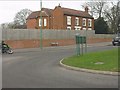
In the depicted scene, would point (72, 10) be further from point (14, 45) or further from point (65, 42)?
point (14, 45)

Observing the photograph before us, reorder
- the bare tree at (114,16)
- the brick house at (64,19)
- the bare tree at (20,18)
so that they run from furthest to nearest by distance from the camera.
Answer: the bare tree at (20,18) < the bare tree at (114,16) < the brick house at (64,19)

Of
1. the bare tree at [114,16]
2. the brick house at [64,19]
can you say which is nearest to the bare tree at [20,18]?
the brick house at [64,19]

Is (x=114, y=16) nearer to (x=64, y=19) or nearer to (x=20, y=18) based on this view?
(x=64, y=19)

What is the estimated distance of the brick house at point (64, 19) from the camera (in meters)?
71.6

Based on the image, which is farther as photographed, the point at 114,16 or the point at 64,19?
the point at 114,16

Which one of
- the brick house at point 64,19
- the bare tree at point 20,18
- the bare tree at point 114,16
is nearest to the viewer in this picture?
the brick house at point 64,19

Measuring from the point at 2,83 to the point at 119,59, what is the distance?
9.11 meters

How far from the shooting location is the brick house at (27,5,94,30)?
235 ft

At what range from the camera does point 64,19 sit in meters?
71.2

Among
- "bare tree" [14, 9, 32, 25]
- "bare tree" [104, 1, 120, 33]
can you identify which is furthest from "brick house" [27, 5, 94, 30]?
"bare tree" [14, 9, 32, 25]

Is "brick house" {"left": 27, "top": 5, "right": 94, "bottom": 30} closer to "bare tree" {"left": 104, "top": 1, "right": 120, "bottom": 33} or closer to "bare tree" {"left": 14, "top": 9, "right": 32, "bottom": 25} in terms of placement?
"bare tree" {"left": 104, "top": 1, "right": 120, "bottom": 33}

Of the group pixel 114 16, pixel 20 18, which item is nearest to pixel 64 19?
pixel 114 16

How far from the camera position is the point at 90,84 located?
39.3 feet

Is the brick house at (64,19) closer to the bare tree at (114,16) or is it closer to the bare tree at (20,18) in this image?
the bare tree at (114,16)
